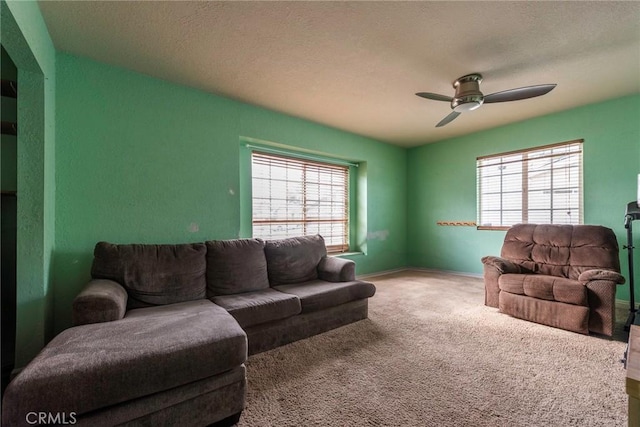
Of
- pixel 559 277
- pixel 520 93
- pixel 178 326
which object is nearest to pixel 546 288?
pixel 559 277

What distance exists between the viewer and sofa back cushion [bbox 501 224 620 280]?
106 inches

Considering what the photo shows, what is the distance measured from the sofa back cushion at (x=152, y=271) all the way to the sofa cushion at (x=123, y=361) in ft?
1.68

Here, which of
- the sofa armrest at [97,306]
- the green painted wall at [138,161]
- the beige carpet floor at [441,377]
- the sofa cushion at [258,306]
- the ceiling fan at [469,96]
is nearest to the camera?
the beige carpet floor at [441,377]

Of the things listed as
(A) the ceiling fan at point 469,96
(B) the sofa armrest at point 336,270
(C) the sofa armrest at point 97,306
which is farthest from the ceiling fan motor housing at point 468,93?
(C) the sofa armrest at point 97,306

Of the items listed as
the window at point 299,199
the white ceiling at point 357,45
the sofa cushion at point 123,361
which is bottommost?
the sofa cushion at point 123,361

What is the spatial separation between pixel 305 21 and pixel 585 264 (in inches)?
143

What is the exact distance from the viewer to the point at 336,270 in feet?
9.42

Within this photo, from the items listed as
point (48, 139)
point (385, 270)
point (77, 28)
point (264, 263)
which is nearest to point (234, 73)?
point (77, 28)

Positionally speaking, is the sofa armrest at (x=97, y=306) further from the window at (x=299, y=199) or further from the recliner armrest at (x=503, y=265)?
the recliner armrest at (x=503, y=265)

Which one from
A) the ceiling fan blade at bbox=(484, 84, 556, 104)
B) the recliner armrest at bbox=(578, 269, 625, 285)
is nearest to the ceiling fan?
the ceiling fan blade at bbox=(484, 84, 556, 104)

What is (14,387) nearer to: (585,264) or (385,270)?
(585,264)

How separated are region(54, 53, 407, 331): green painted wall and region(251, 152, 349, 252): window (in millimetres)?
445

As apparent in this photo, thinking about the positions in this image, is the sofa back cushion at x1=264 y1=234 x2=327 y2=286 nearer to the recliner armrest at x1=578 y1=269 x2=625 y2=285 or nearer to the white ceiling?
the white ceiling

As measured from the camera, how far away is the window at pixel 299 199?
366cm
